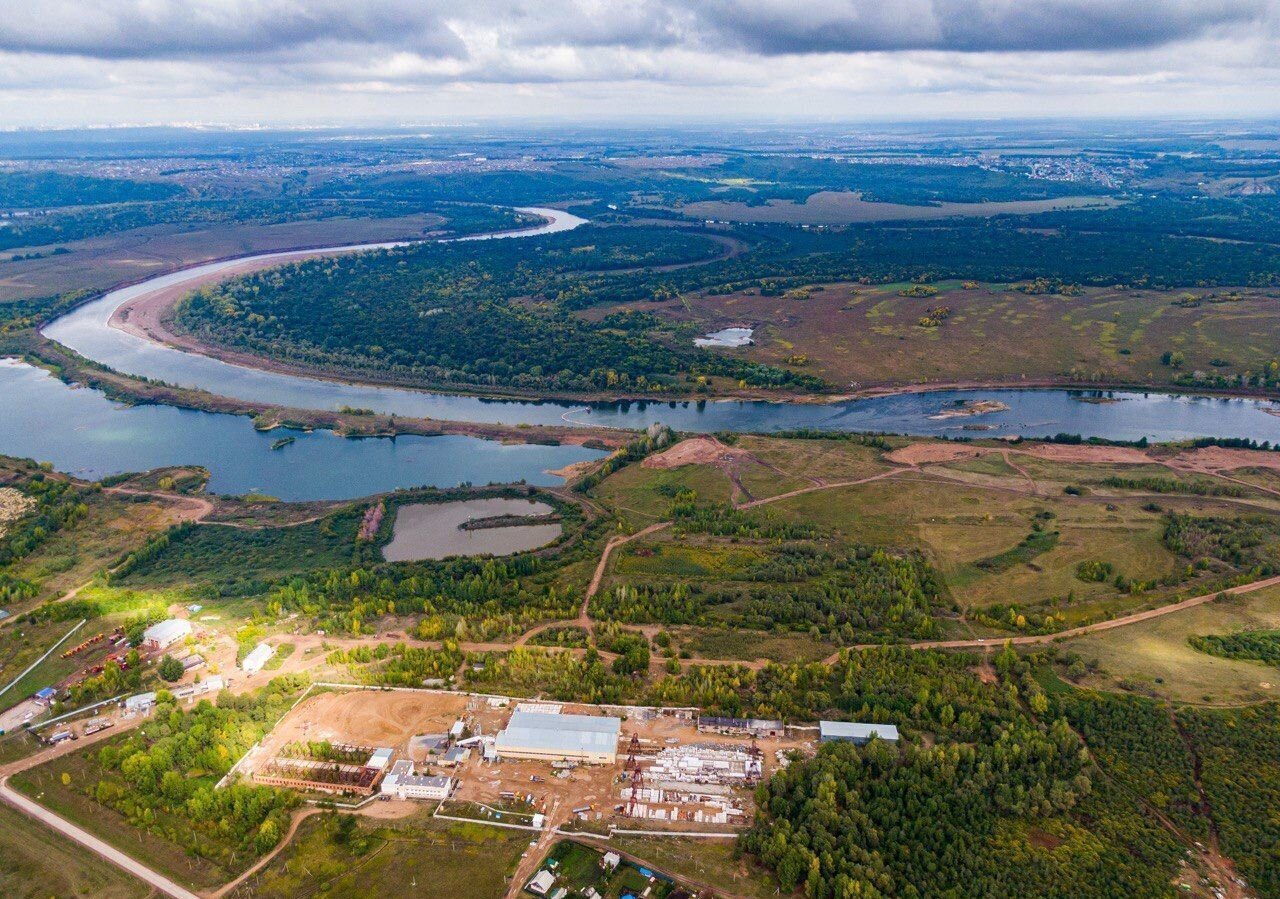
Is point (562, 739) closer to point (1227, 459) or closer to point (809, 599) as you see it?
point (809, 599)

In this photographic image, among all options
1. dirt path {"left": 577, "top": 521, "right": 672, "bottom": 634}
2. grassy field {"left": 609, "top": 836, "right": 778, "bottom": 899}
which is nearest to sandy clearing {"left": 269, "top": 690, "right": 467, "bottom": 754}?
dirt path {"left": 577, "top": 521, "right": 672, "bottom": 634}

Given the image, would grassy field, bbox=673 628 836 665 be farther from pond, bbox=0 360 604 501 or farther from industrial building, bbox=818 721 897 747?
pond, bbox=0 360 604 501

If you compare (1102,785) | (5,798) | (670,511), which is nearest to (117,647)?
(5,798)

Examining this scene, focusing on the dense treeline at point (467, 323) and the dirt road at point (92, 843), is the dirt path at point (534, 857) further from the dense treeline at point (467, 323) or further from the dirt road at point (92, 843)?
the dense treeline at point (467, 323)

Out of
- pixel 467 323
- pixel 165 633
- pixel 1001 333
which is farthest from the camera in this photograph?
pixel 467 323

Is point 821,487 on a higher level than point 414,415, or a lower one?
lower

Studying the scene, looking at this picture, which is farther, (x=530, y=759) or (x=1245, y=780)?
(x=530, y=759)

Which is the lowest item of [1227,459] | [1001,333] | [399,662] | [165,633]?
[1227,459]

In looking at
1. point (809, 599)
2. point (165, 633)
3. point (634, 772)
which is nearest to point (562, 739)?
point (634, 772)
